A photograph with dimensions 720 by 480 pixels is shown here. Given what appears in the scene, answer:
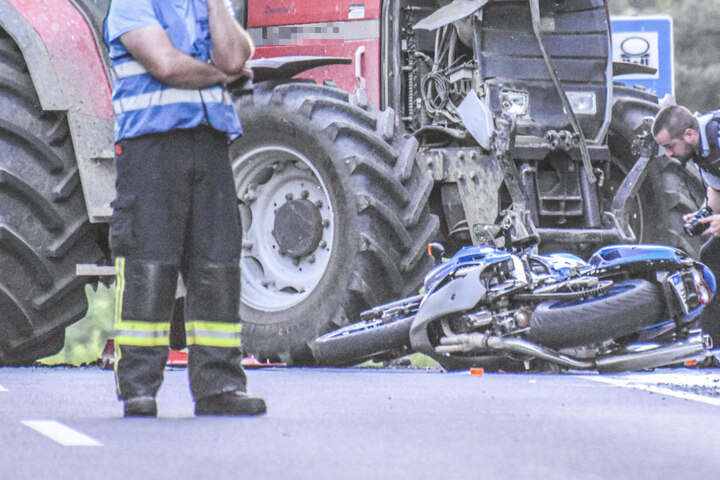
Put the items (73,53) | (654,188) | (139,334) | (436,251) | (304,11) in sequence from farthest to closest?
(654,188) → (304,11) → (73,53) → (436,251) → (139,334)

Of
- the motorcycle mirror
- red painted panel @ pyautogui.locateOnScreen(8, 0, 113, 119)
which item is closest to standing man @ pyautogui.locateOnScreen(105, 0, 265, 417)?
the motorcycle mirror

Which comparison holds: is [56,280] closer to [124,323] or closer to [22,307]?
[22,307]

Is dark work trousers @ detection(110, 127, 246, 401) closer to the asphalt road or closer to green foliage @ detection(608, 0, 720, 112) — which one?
the asphalt road

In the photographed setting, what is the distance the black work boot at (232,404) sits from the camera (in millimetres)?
6477

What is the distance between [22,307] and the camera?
9.72 metres

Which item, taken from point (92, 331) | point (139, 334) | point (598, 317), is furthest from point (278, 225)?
point (92, 331)

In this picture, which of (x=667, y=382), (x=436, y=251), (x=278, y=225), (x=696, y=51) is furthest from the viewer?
(x=696, y=51)

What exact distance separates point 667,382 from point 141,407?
323 cm

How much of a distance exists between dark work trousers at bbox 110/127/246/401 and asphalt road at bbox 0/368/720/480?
8.5 inches

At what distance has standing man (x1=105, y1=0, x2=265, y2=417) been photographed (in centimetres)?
646

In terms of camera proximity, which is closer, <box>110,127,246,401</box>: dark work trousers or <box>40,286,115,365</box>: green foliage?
<box>110,127,246,401</box>: dark work trousers

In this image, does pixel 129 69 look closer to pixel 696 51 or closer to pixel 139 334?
pixel 139 334

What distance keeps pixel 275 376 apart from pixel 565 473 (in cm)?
420

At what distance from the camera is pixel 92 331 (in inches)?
1569
